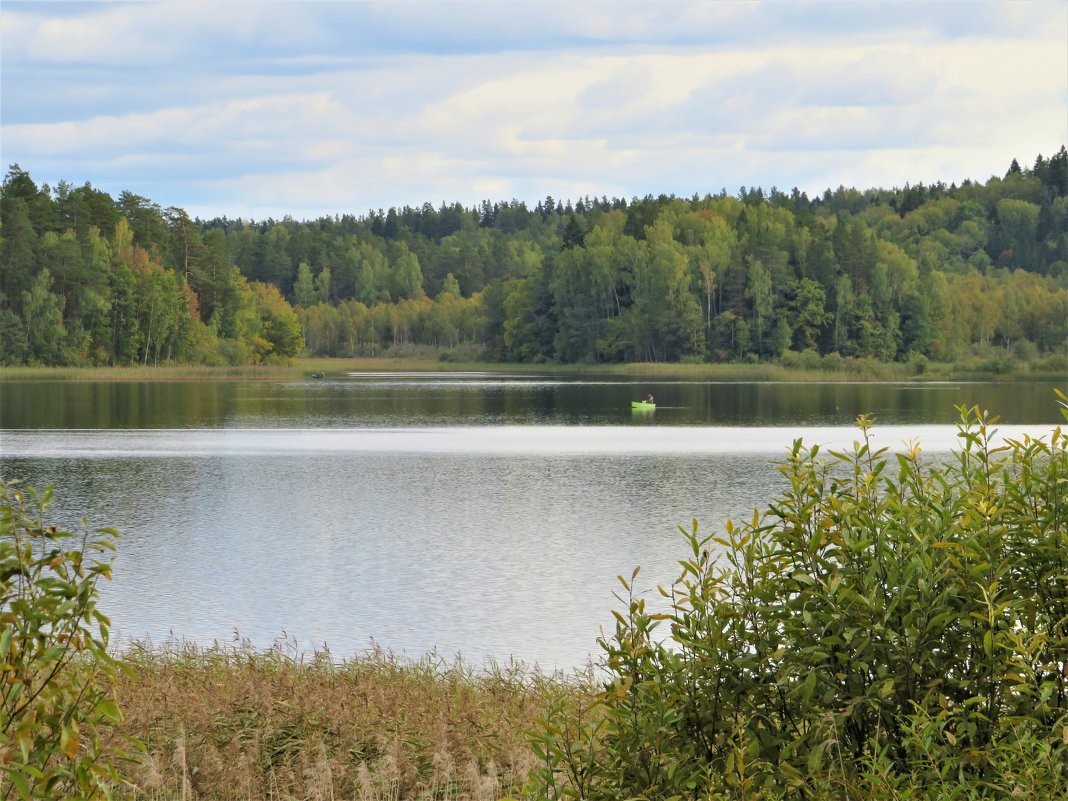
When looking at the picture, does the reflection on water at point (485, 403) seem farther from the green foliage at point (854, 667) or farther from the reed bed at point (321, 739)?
the green foliage at point (854, 667)

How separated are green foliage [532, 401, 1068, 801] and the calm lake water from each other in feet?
2.18

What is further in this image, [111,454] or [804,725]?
[111,454]

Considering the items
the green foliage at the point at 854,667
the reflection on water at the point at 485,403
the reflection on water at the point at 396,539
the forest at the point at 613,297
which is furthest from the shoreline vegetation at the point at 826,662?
the forest at the point at 613,297

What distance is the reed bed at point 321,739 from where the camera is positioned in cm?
836

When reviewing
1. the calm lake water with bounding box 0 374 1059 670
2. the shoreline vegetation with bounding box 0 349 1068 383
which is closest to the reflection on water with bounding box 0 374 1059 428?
the calm lake water with bounding box 0 374 1059 670

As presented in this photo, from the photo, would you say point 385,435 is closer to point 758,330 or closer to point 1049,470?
point 1049,470

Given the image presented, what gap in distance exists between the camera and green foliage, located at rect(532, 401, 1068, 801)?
4652mm

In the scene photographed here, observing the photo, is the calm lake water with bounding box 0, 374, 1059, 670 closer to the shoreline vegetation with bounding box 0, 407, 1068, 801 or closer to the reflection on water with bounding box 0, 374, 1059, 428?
the reflection on water with bounding box 0, 374, 1059, 428

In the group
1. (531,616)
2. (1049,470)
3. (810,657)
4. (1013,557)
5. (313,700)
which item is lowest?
(531,616)

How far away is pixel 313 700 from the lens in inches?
380

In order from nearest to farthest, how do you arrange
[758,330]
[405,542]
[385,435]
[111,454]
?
1. [405,542]
2. [111,454]
3. [385,435]
4. [758,330]

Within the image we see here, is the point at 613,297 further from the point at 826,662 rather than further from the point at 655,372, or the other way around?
the point at 826,662

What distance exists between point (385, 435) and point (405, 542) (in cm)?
2931

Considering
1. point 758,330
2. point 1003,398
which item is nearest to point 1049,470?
point 1003,398
